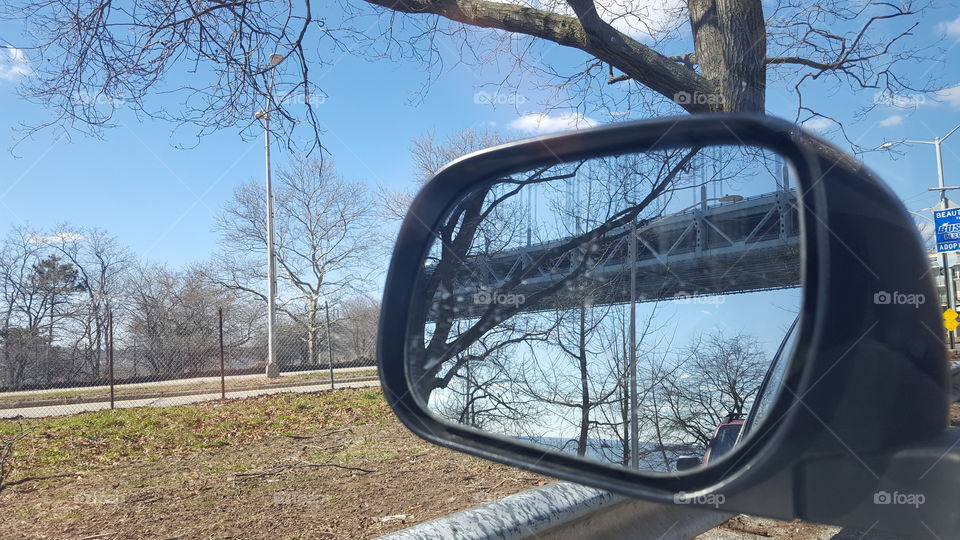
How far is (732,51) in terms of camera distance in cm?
550

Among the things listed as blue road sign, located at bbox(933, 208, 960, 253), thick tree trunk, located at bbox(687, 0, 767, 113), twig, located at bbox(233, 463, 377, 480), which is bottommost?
twig, located at bbox(233, 463, 377, 480)

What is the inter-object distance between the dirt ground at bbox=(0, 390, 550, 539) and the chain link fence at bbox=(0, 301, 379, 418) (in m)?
6.60

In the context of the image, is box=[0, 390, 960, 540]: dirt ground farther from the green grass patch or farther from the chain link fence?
the chain link fence

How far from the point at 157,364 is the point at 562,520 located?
622 inches

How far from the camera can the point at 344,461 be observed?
5914mm

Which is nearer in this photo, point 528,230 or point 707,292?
point 707,292

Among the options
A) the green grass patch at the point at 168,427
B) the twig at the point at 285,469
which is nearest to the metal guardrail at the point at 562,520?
the twig at the point at 285,469

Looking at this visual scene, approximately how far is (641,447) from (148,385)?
16.1 meters

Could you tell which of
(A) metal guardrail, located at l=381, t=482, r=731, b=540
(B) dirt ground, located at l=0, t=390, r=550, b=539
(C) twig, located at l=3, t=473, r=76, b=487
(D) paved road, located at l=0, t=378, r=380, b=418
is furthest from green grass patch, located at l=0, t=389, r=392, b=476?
(A) metal guardrail, located at l=381, t=482, r=731, b=540

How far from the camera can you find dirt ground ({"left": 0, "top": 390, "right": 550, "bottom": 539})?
12.5ft

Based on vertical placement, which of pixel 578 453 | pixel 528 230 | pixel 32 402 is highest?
pixel 528 230

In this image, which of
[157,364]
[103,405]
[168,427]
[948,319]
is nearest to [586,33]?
[948,319]

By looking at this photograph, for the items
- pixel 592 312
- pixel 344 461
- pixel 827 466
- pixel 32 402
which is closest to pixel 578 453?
pixel 592 312

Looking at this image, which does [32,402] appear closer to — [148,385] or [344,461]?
[148,385]
